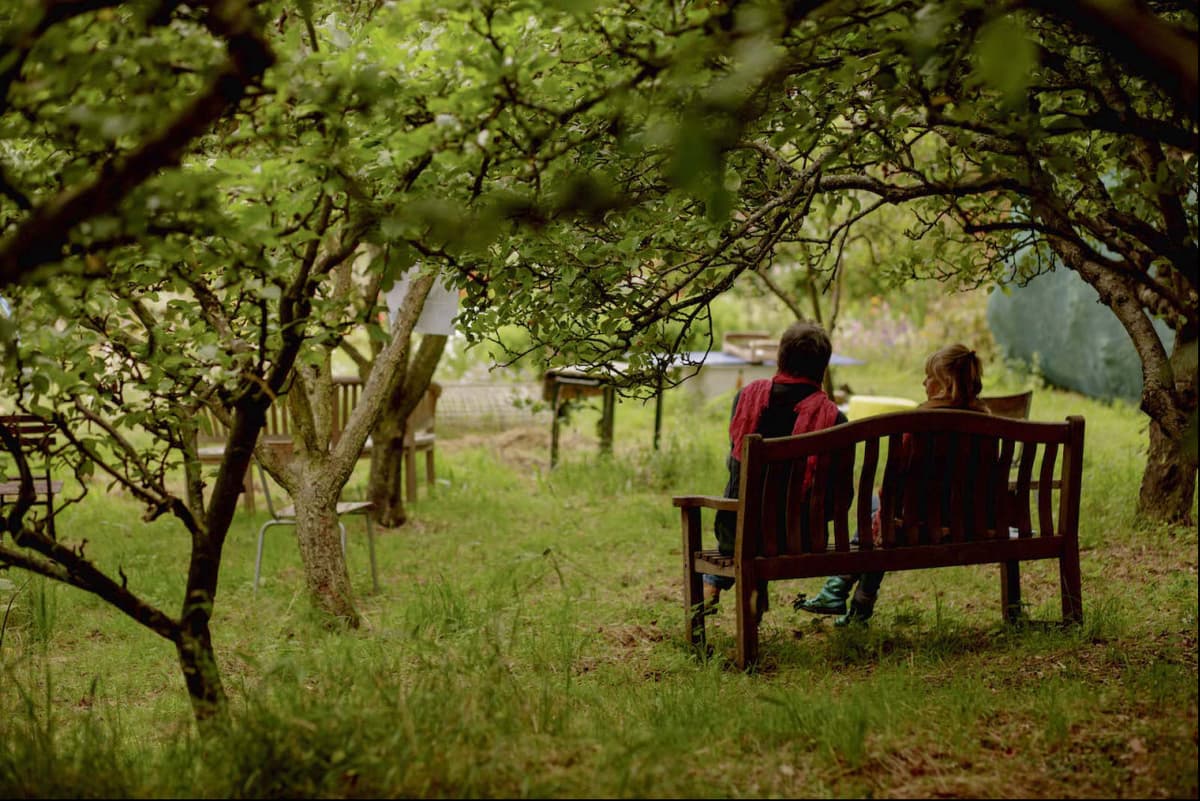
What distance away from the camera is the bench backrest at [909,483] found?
13.7 ft

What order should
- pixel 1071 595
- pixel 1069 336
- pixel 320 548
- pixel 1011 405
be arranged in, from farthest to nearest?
pixel 1069 336 < pixel 1011 405 < pixel 320 548 < pixel 1071 595

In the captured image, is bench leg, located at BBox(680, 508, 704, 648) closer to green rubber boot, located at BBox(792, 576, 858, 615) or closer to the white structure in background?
green rubber boot, located at BBox(792, 576, 858, 615)

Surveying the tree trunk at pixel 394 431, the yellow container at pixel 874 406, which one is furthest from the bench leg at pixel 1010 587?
the yellow container at pixel 874 406

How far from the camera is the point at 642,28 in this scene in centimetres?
295

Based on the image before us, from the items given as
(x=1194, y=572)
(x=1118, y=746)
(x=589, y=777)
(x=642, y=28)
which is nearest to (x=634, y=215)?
(x=642, y=28)

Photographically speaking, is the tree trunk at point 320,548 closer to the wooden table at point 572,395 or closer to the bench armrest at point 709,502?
the bench armrest at point 709,502

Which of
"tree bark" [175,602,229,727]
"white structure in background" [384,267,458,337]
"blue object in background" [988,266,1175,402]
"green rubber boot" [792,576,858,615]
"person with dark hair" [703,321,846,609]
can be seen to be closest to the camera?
"tree bark" [175,602,229,727]

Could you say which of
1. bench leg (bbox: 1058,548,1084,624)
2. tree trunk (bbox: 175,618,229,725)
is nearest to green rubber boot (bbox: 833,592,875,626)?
bench leg (bbox: 1058,548,1084,624)

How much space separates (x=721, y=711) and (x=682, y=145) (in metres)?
1.99

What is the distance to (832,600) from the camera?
515cm

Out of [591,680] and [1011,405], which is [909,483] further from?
[1011,405]

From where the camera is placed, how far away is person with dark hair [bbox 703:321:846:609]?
15.5 ft

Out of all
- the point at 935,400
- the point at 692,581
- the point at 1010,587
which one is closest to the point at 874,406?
the point at 935,400

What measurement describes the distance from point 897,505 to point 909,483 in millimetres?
112
